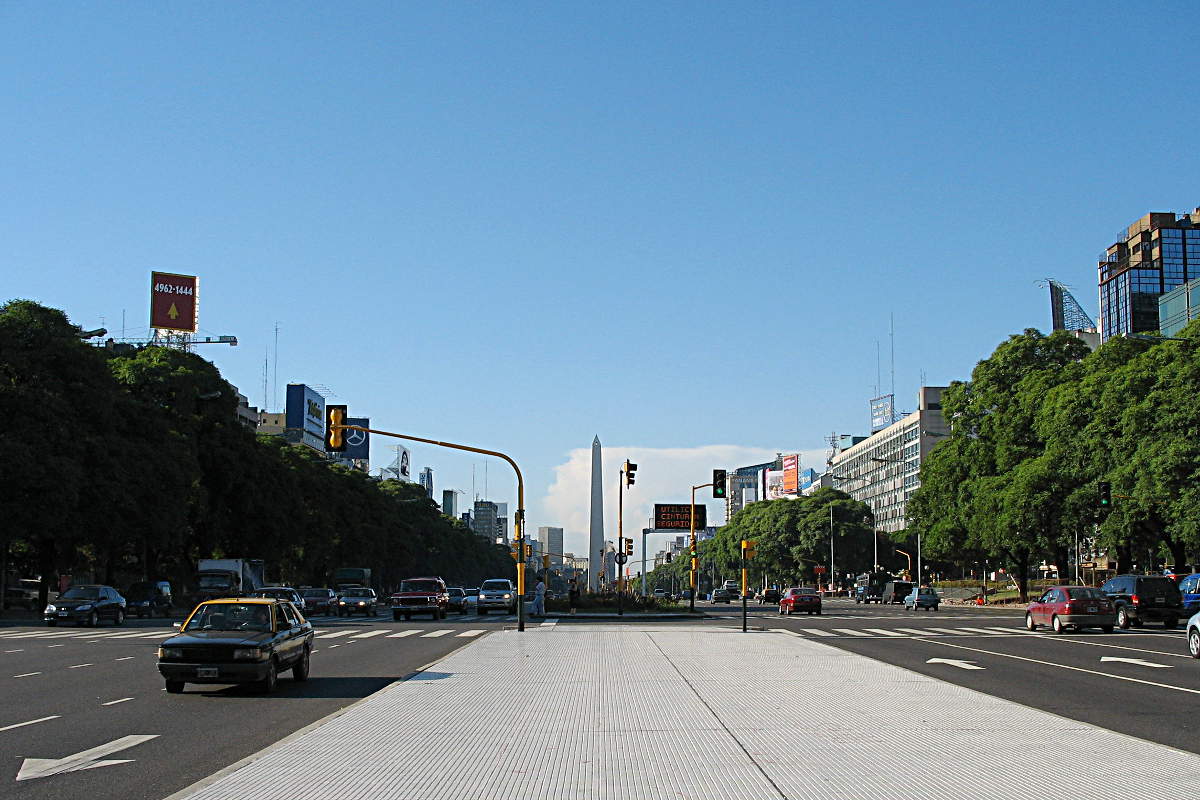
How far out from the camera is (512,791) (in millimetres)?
9273

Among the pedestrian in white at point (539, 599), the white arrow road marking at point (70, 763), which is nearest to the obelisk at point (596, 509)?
the pedestrian in white at point (539, 599)

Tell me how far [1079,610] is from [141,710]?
30.5 meters

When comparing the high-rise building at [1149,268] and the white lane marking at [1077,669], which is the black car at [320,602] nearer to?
the white lane marking at [1077,669]

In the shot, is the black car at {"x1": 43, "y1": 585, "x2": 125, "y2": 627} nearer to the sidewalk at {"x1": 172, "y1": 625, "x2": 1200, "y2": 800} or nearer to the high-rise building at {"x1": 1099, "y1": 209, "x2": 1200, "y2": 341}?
the sidewalk at {"x1": 172, "y1": 625, "x2": 1200, "y2": 800}

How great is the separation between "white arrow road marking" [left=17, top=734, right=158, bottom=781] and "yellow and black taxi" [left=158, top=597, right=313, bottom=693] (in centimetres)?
443

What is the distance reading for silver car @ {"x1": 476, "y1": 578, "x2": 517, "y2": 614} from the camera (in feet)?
201

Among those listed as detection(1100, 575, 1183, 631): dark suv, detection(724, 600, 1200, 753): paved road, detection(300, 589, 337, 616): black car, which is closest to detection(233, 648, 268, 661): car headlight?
detection(724, 600, 1200, 753): paved road

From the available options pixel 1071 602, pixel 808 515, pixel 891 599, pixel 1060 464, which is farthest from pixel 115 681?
pixel 808 515

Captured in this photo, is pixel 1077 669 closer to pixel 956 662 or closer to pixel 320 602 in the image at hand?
pixel 956 662

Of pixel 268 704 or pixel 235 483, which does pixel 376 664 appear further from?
pixel 235 483

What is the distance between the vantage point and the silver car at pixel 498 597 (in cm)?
6126

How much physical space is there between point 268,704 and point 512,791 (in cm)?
792

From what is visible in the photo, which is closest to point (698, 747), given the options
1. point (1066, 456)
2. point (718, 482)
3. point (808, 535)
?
point (718, 482)

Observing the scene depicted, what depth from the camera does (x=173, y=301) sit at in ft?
334
